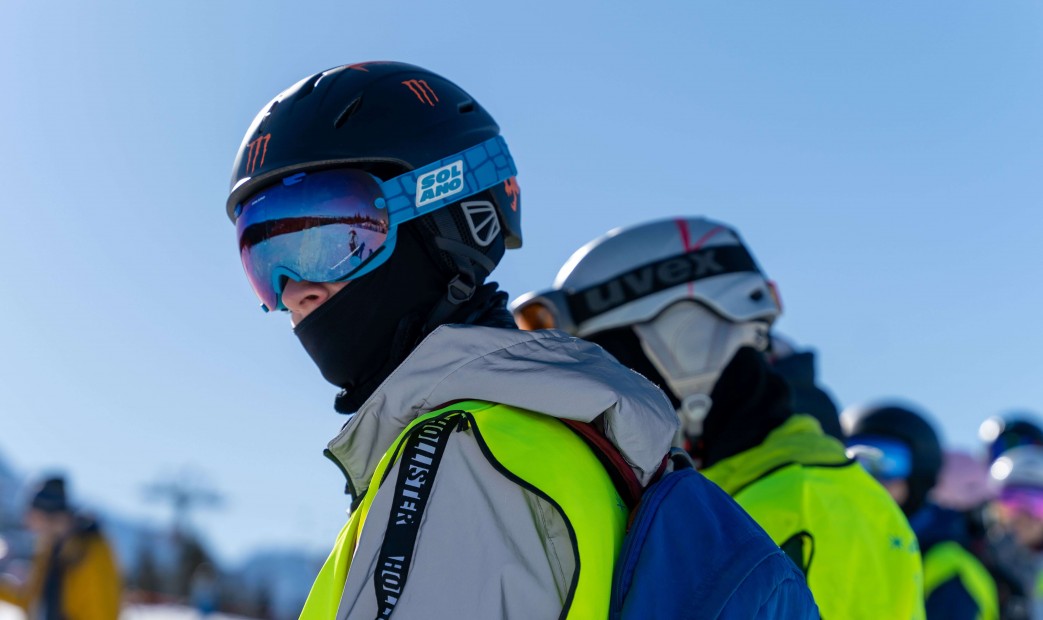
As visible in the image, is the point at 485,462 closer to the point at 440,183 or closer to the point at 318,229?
the point at 318,229

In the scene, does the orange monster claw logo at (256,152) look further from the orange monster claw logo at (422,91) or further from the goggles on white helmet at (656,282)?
the goggles on white helmet at (656,282)

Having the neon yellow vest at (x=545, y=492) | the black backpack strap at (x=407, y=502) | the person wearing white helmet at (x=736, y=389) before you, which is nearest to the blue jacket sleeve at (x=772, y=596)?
the neon yellow vest at (x=545, y=492)

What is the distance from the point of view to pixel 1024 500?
26.2ft

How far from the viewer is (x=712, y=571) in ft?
6.28

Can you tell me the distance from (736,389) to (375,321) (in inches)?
65.4

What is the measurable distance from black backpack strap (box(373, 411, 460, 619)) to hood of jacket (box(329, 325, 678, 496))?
13cm

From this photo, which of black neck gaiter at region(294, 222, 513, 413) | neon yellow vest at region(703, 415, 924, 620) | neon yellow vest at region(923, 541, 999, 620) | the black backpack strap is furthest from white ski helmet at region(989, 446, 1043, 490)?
the black backpack strap

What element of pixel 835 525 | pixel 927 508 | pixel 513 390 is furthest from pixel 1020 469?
pixel 513 390

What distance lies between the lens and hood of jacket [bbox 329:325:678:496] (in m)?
1.99

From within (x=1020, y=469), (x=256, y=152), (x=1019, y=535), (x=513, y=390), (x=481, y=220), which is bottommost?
(x=1019, y=535)

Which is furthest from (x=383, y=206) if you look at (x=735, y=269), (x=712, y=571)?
(x=735, y=269)

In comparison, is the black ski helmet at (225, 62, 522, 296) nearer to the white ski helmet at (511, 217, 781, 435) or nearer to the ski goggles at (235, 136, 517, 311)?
the ski goggles at (235, 136, 517, 311)

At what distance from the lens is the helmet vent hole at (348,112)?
2.58 m

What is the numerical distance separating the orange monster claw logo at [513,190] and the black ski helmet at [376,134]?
0.04ft
